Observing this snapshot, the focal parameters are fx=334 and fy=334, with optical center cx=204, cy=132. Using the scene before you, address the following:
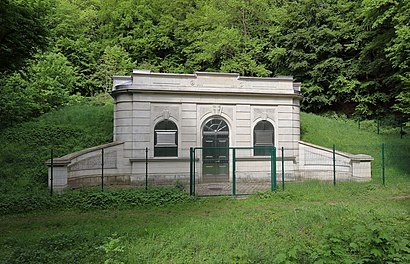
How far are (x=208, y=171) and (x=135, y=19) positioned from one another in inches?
1089

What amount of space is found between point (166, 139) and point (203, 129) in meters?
1.95

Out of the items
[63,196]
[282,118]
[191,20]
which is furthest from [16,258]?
[191,20]

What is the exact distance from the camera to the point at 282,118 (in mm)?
17625

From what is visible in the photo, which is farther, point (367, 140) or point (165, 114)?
point (367, 140)

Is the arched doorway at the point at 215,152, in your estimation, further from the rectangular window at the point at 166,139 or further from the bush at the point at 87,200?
the bush at the point at 87,200

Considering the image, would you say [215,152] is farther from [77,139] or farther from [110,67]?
[110,67]

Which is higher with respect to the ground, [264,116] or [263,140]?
[264,116]

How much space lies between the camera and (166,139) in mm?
16359

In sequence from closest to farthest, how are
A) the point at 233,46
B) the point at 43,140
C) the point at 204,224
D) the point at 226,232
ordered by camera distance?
the point at 226,232 → the point at 204,224 → the point at 43,140 → the point at 233,46

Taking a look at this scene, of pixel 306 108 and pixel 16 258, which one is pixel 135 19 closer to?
pixel 306 108

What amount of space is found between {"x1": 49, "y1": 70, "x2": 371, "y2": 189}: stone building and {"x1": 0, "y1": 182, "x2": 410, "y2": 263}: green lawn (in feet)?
14.9

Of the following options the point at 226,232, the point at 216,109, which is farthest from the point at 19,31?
the point at 226,232

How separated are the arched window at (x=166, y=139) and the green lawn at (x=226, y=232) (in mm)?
5030

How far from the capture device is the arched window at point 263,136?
1728cm
